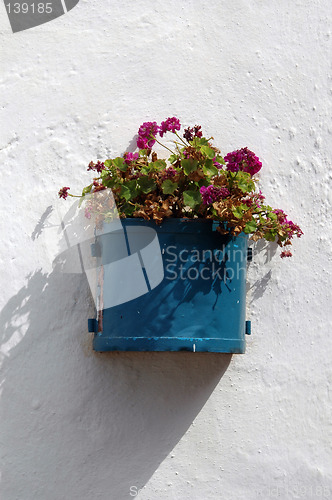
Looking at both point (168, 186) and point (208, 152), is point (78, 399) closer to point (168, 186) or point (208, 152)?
point (168, 186)

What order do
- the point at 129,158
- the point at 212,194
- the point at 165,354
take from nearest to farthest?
the point at 212,194 → the point at 129,158 → the point at 165,354

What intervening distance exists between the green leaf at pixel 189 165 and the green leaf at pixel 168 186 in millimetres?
56

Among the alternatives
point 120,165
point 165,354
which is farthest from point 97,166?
point 165,354

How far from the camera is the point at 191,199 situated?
1.88 m

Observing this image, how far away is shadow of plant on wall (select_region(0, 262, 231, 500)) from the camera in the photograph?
199cm

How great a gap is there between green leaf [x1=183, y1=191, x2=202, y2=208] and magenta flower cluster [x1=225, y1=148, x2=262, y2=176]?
15 centimetres

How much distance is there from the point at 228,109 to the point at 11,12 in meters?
0.83

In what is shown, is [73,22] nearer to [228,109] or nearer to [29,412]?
[228,109]

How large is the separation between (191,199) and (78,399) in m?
0.73

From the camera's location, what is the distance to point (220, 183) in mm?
1910

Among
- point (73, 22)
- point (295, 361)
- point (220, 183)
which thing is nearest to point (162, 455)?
Result: point (295, 361)

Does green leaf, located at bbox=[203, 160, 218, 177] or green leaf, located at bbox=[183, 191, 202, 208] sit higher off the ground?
green leaf, located at bbox=[203, 160, 218, 177]

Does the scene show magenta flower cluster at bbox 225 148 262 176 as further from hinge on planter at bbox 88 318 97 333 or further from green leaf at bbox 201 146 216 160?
hinge on planter at bbox 88 318 97 333

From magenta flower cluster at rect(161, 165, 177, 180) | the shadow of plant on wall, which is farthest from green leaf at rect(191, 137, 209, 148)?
the shadow of plant on wall
